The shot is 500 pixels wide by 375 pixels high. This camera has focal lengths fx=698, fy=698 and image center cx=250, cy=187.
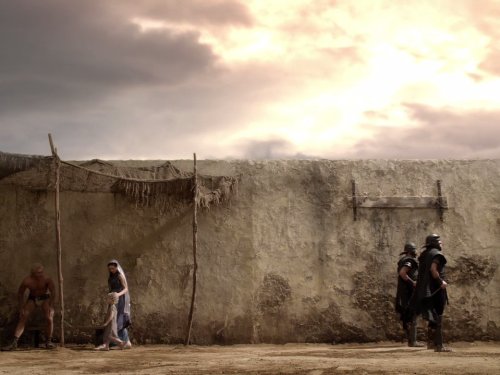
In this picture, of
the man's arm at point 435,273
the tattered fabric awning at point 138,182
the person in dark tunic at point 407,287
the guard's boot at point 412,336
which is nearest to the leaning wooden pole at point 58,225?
the tattered fabric awning at point 138,182

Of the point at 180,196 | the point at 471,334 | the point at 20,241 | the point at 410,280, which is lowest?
the point at 471,334

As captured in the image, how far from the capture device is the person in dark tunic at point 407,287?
1020cm

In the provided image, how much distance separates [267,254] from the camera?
36.6ft

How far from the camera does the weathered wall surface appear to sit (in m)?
10.9

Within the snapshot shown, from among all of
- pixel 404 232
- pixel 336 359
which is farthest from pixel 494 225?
pixel 336 359

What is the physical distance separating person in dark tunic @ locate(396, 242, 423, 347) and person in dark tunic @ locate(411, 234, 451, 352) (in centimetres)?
102

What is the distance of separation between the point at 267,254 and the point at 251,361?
3.20m

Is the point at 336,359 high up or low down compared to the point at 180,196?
down

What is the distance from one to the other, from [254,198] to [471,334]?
161 inches

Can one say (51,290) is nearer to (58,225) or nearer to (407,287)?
(58,225)

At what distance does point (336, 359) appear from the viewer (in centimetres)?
819

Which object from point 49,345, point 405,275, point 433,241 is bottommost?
point 49,345

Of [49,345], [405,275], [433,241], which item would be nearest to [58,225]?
[49,345]

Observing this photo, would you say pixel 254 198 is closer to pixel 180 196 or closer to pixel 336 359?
pixel 180 196
